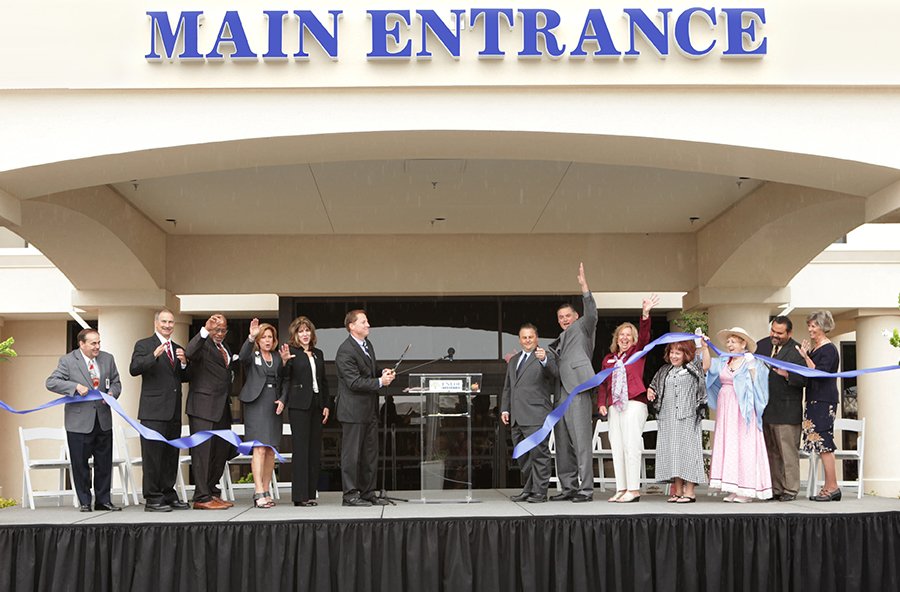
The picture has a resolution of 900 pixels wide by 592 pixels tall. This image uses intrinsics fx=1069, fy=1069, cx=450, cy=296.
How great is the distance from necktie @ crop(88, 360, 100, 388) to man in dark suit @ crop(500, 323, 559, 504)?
3.49 m

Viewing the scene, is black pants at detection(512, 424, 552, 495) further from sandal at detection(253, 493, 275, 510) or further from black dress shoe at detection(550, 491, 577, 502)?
sandal at detection(253, 493, 275, 510)

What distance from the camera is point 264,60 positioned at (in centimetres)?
848

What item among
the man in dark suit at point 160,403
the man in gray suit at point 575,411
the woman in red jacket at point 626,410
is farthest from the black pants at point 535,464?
the man in dark suit at point 160,403

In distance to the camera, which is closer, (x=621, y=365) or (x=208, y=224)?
(x=621, y=365)

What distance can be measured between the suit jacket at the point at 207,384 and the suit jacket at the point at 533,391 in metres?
2.48

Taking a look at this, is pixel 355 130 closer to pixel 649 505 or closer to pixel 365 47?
pixel 365 47

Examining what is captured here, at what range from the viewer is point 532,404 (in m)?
9.09

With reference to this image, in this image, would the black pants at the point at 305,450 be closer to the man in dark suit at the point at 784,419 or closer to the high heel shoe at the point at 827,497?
the man in dark suit at the point at 784,419

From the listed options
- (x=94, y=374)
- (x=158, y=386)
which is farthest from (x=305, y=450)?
(x=94, y=374)

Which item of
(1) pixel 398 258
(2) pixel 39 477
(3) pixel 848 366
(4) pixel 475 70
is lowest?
(2) pixel 39 477

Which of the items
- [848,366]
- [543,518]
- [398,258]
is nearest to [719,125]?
[543,518]

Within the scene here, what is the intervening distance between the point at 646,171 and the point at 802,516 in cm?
462

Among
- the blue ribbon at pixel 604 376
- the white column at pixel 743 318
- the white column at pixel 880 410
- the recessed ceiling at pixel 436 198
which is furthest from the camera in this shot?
the white column at pixel 880 410

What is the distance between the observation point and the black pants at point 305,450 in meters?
8.94
